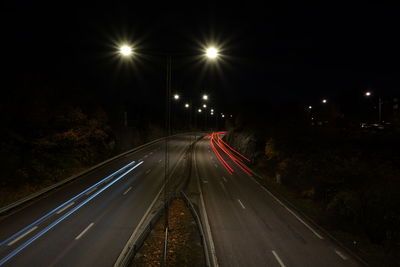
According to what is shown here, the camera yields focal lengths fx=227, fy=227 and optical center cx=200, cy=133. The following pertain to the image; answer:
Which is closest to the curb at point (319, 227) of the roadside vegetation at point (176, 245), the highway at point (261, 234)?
the highway at point (261, 234)

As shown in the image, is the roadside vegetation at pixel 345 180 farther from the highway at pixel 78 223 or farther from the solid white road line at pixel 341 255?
the highway at pixel 78 223

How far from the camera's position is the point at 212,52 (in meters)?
9.48

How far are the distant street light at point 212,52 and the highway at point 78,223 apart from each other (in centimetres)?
974

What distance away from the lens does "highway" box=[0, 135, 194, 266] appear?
10.1 meters

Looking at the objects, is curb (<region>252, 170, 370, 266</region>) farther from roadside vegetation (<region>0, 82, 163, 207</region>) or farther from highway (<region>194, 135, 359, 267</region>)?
roadside vegetation (<region>0, 82, 163, 207</region>)

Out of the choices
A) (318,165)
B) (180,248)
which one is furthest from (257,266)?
(318,165)

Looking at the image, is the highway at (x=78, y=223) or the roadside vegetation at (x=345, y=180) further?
the roadside vegetation at (x=345, y=180)

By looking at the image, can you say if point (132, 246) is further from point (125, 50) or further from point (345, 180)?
point (345, 180)

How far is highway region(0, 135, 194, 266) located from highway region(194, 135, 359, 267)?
4.96m

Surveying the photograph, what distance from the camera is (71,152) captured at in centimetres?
2695

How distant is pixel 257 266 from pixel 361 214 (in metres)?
7.80

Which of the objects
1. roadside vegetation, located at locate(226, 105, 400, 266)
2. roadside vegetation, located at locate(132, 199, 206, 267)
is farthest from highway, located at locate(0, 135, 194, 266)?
roadside vegetation, located at locate(226, 105, 400, 266)

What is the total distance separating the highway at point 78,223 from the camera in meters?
10.1

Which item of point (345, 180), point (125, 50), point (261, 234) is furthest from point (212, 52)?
point (345, 180)
